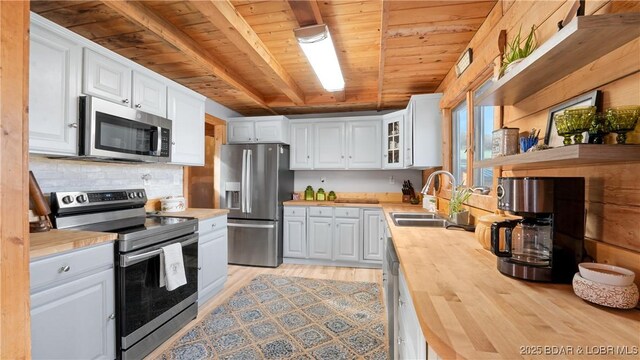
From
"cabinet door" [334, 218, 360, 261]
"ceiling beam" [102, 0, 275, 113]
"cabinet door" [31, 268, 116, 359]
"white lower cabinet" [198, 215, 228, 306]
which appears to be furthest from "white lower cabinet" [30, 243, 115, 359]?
"cabinet door" [334, 218, 360, 261]

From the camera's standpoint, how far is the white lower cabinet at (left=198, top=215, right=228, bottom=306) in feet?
8.15

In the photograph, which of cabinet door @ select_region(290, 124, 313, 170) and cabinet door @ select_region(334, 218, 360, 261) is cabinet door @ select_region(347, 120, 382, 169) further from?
cabinet door @ select_region(334, 218, 360, 261)

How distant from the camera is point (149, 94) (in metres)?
2.28

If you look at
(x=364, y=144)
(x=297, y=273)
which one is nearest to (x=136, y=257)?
(x=297, y=273)

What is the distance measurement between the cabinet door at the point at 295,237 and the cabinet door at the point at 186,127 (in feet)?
4.98

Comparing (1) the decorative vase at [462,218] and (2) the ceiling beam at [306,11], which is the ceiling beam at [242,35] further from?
(1) the decorative vase at [462,218]

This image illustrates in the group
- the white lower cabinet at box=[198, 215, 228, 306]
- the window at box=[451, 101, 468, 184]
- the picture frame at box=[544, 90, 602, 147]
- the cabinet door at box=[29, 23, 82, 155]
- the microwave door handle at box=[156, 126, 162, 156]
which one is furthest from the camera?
the window at box=[451, 101, 468, 184]

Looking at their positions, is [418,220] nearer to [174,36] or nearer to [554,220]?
[554,220]

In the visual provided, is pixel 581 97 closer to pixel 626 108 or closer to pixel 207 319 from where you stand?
pixel 626 108

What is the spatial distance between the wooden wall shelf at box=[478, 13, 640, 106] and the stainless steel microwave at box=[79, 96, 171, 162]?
7.75ft

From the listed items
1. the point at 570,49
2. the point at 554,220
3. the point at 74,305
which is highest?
the point at 570,49

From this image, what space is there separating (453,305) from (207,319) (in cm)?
224

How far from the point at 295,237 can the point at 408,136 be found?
2079 mm

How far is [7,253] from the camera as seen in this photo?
0.76 m
